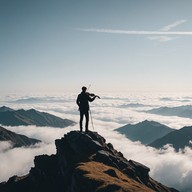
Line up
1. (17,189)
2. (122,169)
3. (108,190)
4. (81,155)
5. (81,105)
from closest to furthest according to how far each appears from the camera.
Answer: (108,190) < (81,105) < (81,155) < (122,169) < (17,189)

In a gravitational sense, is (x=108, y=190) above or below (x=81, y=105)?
below

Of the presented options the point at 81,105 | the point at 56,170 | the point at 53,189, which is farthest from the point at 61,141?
the point at 81,105

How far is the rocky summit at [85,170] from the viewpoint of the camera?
62928mm

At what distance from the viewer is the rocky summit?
62928 mm

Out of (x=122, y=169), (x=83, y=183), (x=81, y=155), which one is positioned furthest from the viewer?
(x=122, y=169)

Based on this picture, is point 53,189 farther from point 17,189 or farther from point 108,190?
point 17,189

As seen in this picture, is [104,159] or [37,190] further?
[37,190]

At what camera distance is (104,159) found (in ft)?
279

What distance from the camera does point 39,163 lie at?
109 m

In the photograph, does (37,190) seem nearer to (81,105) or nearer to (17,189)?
(17,189)

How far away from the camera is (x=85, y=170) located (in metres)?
67.4

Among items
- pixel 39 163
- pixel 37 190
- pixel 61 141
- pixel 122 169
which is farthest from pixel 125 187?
pixel 39 163

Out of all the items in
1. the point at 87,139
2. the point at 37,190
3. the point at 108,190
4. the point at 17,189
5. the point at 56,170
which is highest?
the point at 87,139

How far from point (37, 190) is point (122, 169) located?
28506mm
